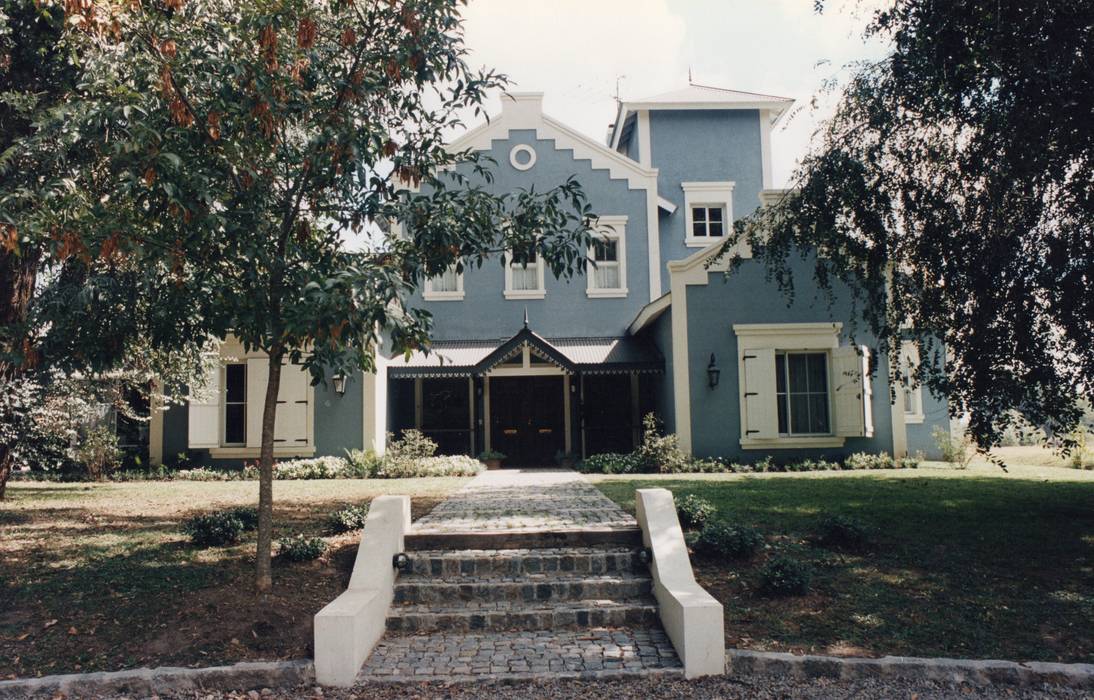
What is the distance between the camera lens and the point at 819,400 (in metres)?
15.3

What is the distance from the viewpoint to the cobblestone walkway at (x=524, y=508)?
767cm

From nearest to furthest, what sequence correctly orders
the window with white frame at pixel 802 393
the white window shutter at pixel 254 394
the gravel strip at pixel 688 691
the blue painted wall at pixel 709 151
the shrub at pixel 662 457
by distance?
the gravel strip at pixel 688 691 → the shrub at pixel 662 457 → the window with white frame at pixel 802 393 → the white window shutter at pixel 254 394 → the blue painted wall at pixel 709 151

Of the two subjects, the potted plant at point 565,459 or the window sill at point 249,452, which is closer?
the window sill at point 249,452

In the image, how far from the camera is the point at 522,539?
23.5 ft

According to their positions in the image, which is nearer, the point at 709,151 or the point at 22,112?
the point at 22,112

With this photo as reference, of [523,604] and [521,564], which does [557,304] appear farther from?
[523,604]

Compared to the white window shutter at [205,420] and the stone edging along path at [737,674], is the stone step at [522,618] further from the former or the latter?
the white window shutter at [205,420]

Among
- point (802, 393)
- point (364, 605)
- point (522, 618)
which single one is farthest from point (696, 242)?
point (364, 605)

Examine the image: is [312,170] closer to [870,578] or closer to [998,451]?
[870,578]

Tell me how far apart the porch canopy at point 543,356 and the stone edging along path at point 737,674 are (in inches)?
395

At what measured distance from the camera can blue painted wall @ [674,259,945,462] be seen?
14992 millimetres

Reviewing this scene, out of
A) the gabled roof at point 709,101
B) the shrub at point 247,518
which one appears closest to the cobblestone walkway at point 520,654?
the shrub at point 247,518

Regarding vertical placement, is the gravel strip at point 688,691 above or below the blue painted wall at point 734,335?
below

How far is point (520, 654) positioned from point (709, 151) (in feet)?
55.4
